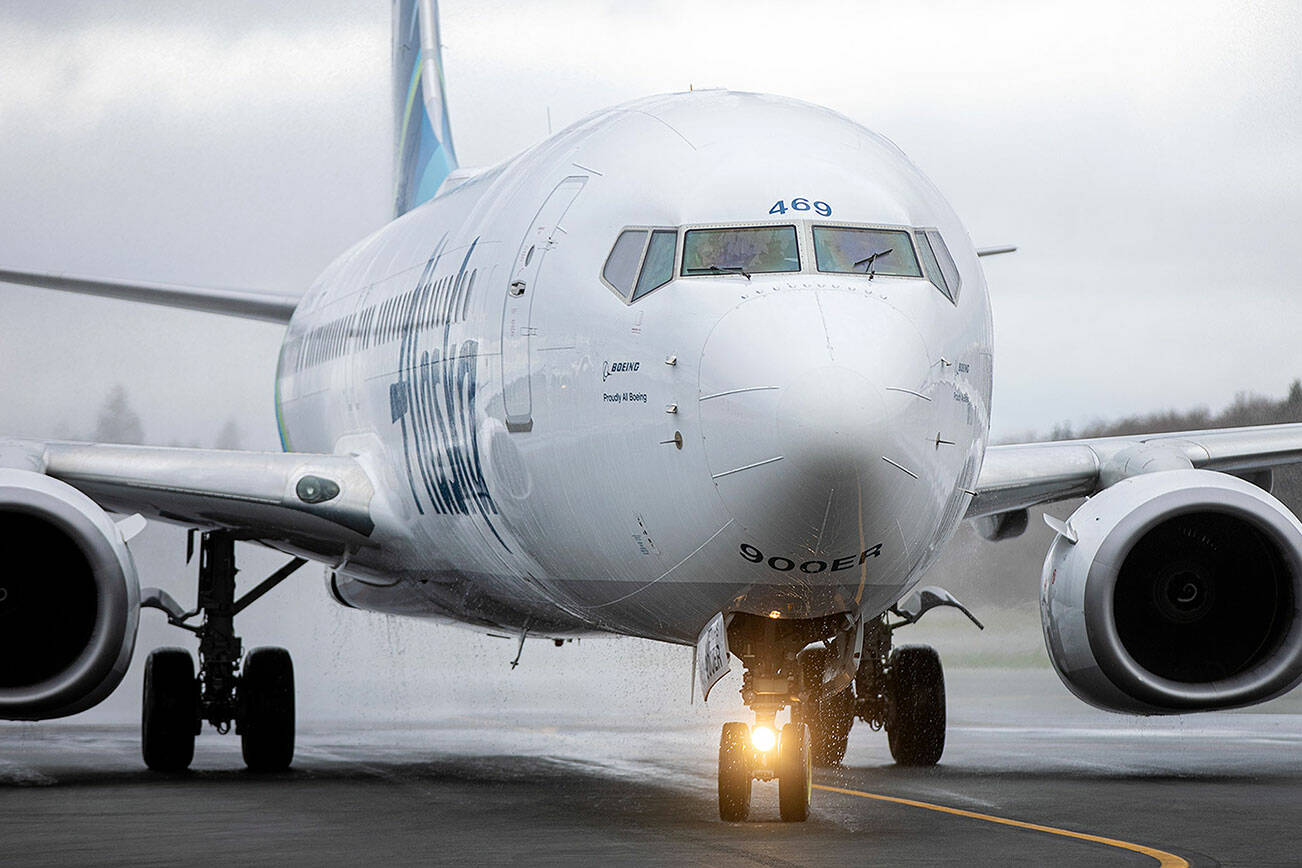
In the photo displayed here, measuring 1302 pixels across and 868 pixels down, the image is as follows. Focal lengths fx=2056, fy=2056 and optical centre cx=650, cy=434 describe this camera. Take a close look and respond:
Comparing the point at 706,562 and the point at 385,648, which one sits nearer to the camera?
the point at 706,562

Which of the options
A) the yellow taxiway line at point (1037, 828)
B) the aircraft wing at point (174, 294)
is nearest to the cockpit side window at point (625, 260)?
the yellow taxiway line at point (1037, 828)

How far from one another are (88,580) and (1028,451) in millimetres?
5851

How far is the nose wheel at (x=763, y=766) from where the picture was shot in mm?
9078

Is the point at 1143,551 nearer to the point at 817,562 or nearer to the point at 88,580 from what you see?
the point at 817,562

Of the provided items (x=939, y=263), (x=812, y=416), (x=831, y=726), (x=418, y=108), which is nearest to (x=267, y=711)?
(x=831, y=726)

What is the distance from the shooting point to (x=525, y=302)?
32.1 feet

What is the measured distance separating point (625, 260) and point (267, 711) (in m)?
5.98

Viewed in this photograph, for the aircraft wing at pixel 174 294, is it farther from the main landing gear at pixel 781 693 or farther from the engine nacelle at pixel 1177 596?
the main landing gear at pixel 781 693

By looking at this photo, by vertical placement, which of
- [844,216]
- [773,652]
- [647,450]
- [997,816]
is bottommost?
[997,816]

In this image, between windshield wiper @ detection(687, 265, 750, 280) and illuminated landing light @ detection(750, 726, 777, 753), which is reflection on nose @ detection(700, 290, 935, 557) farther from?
illuminated landing light @ detection(750, 726, 777, 753)

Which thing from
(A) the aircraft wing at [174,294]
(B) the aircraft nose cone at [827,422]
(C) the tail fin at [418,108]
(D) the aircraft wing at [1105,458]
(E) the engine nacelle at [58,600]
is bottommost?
(E) the engine nacelle at [58,600]

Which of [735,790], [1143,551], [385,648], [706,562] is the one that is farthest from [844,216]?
[385,648]

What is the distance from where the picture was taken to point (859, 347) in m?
7.90

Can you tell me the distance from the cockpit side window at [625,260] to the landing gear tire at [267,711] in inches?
223
